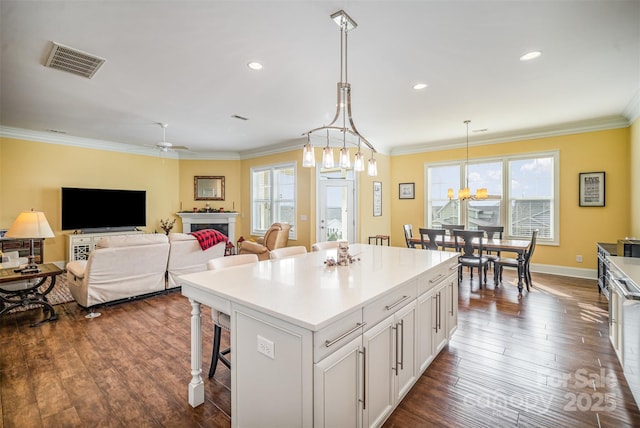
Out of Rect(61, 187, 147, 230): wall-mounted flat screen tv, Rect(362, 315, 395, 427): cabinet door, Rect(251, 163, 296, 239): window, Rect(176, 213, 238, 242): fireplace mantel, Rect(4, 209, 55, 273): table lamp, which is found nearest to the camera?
Rect(362, 315, 395, 427): cabinet door

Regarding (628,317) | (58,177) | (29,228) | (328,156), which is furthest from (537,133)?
(58,177)

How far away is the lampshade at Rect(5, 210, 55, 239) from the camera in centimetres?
314

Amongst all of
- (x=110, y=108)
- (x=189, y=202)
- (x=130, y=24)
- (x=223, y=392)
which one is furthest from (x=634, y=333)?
(x=189, y=202)

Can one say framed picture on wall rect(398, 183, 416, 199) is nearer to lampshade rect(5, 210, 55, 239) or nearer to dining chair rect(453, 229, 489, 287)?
dining chair rect(453, 229, 489, 287)

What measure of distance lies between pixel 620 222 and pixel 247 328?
6452 millimetres

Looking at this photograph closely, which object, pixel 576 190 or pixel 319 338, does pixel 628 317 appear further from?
pixel 576 190

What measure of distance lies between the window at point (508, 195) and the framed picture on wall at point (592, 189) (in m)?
0.38

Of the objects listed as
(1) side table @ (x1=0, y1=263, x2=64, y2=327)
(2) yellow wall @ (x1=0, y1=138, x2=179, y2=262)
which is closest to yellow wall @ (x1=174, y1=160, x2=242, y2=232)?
(2) yellow wall @ (x1=0, y1=138, x2=179, y2=262)

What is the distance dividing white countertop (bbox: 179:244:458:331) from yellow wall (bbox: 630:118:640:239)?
400 centimetres

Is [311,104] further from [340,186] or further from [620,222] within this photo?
[620,222]

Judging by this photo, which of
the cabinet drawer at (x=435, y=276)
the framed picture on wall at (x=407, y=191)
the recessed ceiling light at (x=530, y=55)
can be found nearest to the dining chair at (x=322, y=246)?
the cabinet drawer at (x=435, y=276)

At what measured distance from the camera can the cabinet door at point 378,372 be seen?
1.49 metres

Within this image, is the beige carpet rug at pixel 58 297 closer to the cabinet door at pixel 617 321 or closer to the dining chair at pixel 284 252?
the dining chair at pixel 284 252

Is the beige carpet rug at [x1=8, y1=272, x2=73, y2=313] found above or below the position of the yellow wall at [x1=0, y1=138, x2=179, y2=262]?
below
